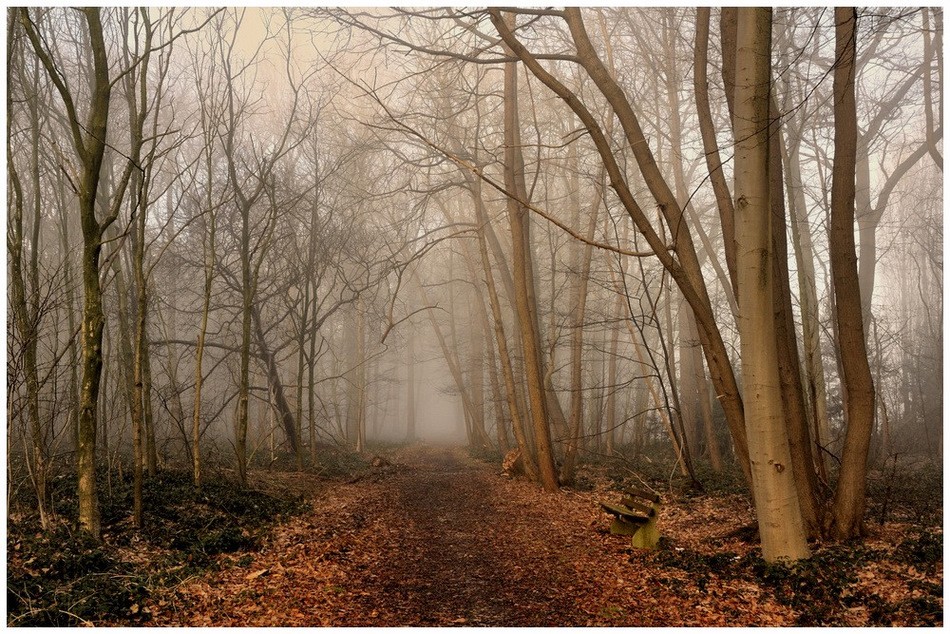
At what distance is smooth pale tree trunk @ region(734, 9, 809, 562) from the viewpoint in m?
4.57

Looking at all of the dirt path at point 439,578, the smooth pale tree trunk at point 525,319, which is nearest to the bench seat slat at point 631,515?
Answer: the dirt path at point 439,578

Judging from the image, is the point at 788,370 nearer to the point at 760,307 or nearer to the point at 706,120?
the point at 760,307

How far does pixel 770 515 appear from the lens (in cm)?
464

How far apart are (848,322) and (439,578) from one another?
13.5 feet

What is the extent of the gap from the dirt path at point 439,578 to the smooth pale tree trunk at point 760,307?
0.67 meters

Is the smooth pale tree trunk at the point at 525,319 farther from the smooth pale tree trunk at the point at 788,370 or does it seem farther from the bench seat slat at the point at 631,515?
the smooth pale tree trunk at the point at 788,370

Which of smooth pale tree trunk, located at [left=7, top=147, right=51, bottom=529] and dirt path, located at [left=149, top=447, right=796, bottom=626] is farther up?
smooth pale tree trunk, located at [left=7, top=147, right=51, bottom=529]

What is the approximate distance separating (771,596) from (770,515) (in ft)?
2.03

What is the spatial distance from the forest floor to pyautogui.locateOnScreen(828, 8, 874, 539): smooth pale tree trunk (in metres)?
0.41

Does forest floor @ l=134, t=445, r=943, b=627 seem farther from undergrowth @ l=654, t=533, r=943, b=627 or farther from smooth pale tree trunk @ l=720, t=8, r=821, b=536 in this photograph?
smooth pale tree trunk @ l=720, t=8, r=821, b=536

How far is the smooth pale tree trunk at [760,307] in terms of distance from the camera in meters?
4.57

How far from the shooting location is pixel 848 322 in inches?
216

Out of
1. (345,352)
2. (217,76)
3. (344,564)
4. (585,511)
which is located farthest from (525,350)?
(345,352)

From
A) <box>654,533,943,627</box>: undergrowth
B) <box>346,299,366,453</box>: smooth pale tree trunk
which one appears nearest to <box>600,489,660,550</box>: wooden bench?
<box>654,533,943,627</box>: undergrowth
